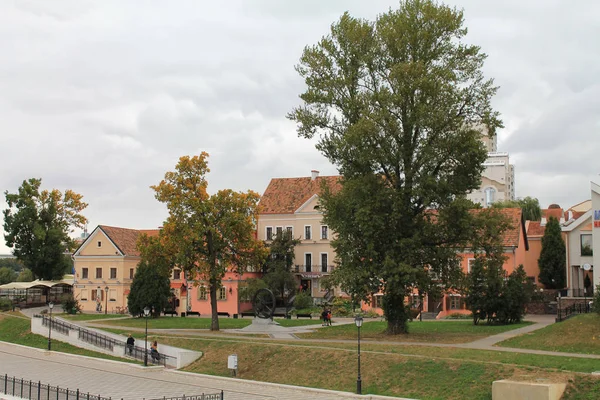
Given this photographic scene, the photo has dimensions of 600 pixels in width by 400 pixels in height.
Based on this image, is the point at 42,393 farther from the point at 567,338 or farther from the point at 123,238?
the point at 123,238

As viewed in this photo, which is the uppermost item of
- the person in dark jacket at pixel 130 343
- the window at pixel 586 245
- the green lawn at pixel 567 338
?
the window at pixel 586 245

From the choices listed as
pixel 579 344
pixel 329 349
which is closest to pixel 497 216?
pixel 579 344

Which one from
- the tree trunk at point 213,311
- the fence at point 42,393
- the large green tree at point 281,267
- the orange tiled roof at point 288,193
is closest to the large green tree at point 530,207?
the orange tiled roof at point 288,193

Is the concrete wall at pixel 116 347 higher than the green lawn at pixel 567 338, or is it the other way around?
the green lawn at pixel 567 338

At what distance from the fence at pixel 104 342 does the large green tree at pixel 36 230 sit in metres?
24.7

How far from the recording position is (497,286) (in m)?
41.8

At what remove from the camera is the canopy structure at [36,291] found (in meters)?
67.2

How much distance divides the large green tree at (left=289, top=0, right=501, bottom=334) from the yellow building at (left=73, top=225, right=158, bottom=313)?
123 ft

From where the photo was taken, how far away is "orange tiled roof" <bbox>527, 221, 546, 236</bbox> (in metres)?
69.5

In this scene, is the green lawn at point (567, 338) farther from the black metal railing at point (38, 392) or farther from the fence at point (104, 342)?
the black metal railing at point (38, 392)

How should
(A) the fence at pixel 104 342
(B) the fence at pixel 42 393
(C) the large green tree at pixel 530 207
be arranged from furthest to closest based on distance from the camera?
1. (C) the large green tree at pixel 530 207
2. (A) the fence at pixel 104 342
3. (B) the fence at pixel 42 393

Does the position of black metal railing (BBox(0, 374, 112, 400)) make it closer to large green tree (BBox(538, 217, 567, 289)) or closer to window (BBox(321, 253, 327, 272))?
window (BBox(321, 253, 327, 272))

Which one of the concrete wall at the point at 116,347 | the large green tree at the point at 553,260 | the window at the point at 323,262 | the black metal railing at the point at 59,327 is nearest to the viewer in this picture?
the concrete wall at the point at 116,347

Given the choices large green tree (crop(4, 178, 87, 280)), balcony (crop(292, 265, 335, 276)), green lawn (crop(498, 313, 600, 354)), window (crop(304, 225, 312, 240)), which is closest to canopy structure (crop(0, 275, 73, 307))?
large green tree (crop(4, 178, 87, 280))
